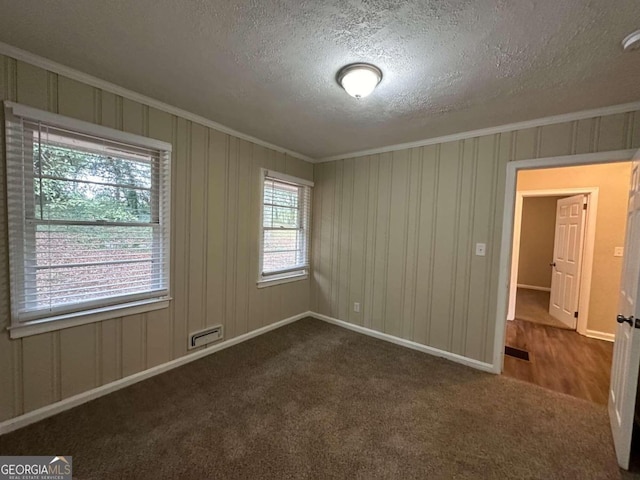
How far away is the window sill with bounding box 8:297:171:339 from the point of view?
179 centimetres

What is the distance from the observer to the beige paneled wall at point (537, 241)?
268 inches

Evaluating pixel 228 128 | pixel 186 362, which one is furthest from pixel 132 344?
pixel 228 128

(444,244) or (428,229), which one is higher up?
(428,229)

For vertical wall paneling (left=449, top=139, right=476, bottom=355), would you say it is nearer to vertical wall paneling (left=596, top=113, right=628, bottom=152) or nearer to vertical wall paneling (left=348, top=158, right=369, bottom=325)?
vertical wall paneling (left=596, top=113, right=628, bottom=152)

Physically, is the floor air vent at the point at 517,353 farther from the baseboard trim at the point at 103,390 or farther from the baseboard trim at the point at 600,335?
the baseboard trim at the point at 103,390

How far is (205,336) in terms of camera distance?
2.83m

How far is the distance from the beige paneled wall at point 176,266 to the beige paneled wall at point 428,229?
2.57 feet

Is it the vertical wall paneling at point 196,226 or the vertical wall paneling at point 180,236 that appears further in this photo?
the vertical wall paneling at point 196,226

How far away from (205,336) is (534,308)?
5732mm

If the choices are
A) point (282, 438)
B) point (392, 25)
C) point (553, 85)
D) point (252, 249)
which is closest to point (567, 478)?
point (282, 438)

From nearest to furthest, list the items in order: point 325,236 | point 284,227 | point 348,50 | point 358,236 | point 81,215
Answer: point 348,50 → point 81,215 → point 358,236 → point 284,227 → point 325,236

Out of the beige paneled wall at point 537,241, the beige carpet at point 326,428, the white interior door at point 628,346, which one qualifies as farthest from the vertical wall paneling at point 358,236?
the beige paneled wall at point 537,241

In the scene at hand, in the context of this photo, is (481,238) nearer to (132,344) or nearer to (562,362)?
(562,362)

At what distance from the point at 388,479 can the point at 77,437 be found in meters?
1.92
